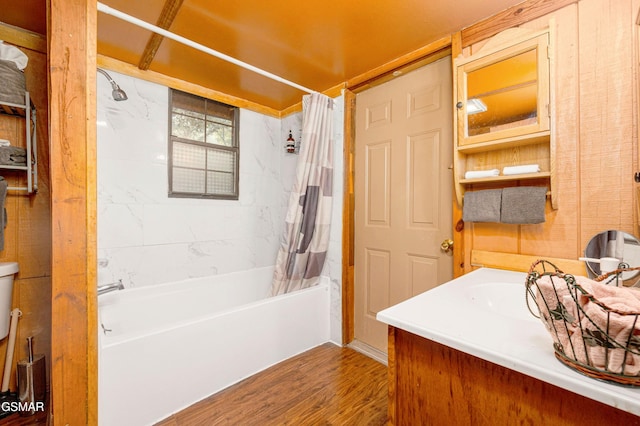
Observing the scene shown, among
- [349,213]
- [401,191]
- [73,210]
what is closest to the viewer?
[73,210]

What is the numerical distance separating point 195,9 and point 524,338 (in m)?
1.98

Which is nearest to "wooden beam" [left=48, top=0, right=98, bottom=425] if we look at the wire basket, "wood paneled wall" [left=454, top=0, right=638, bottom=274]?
the wire basket

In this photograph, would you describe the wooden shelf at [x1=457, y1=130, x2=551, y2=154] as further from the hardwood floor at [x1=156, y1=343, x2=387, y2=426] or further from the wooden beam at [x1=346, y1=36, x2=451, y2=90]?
the hardwood floor at [x1=156, y1=343, x2=387, y2=426]

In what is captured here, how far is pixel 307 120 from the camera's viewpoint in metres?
2.19

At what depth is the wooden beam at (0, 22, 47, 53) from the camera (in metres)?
1.66

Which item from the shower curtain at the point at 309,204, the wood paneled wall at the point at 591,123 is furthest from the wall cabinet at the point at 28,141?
the wood paneled wall at the point at 591,123

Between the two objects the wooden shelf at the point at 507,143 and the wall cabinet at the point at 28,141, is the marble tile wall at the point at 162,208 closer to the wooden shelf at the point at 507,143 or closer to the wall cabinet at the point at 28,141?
the wall cabinet at the point at 28,141

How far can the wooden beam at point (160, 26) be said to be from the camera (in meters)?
1.46

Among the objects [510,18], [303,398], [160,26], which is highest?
[160,26]

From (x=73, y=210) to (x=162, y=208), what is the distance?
1146 millimetres

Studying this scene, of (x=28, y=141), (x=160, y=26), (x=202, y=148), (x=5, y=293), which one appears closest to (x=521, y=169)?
(x=160, y=26)

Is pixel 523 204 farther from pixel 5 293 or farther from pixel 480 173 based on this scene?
pixel 5 293

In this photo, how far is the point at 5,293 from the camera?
1.54 m

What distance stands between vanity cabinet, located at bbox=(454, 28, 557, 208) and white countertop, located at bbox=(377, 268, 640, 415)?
1.91ft
